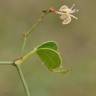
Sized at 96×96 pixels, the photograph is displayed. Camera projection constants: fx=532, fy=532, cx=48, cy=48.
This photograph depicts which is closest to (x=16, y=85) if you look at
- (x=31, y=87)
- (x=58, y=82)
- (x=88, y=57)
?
(x=31, y=87)

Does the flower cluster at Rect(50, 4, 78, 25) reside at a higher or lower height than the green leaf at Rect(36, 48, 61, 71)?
higher

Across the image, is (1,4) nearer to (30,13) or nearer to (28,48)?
(30,13)

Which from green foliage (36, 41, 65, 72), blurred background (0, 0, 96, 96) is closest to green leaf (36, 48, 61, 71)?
green foliage (36, 41, 65, 72)

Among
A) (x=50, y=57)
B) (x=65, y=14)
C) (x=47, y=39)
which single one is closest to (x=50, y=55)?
(x=50, y=57)

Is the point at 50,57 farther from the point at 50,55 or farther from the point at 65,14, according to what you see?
the point at 65,14

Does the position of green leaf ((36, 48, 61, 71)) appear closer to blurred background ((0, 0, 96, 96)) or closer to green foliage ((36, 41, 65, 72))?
green foliage ((36, 41, 65, 72))

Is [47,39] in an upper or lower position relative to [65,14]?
upper

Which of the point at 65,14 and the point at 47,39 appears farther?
the point at 47,39
